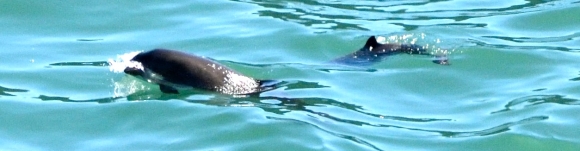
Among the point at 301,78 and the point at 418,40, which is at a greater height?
the point at 418,40

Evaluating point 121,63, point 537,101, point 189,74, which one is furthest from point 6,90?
point 537,101

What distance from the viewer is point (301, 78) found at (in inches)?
346

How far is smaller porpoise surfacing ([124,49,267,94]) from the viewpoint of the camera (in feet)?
25.9

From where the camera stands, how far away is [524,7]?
36.9 ft

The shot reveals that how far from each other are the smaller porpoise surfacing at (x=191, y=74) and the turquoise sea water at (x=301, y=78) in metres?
0.09

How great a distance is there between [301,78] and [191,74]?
1.18 m

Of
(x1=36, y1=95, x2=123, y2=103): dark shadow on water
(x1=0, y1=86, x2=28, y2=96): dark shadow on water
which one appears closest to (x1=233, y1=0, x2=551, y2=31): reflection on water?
(x1=36, y1=95, x2=123, y2=103): dark shadow on water

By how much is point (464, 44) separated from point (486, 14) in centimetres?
141

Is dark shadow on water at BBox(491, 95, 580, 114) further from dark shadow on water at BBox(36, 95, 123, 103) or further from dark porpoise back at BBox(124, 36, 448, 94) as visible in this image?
dark shadow on water at BBox(36, 95, 123, 103)

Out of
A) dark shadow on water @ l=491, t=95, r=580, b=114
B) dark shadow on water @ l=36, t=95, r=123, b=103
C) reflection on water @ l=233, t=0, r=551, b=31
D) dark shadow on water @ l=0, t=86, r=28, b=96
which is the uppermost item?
reflection on water @ l=233, t=0, r=551, b=31

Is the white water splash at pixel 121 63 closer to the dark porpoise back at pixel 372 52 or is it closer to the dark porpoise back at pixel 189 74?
the dark porpoise back at pixel 189 74

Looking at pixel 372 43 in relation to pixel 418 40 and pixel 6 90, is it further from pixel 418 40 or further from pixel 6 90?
pixel 6 90

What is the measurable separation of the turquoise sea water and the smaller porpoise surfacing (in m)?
0.09

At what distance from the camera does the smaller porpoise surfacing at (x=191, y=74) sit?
25.9 ft
